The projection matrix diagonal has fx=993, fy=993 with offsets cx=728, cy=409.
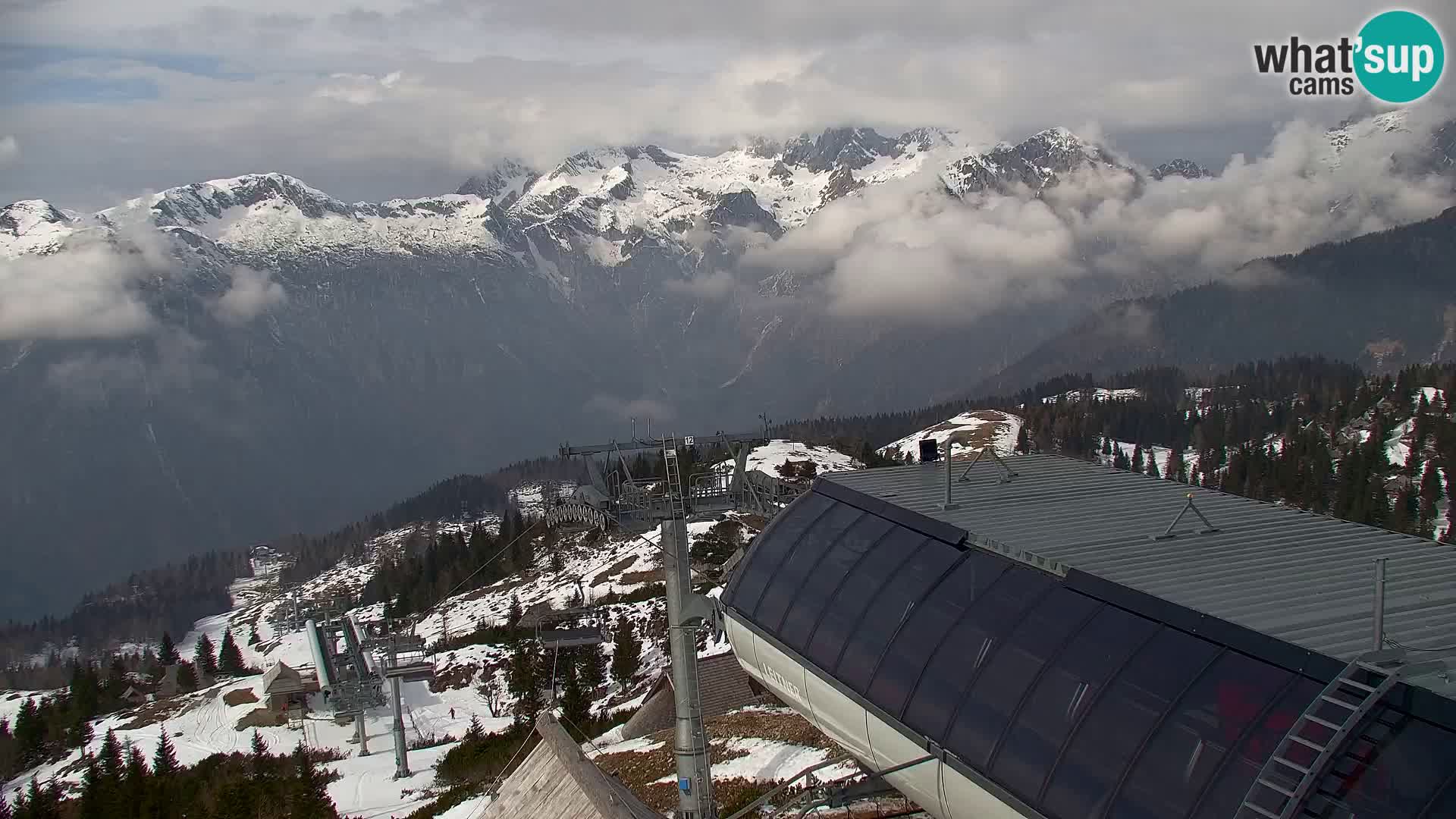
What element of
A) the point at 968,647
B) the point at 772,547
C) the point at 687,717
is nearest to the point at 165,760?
the point at 687,717

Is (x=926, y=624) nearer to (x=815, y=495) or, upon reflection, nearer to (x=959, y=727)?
(x=959, y=727)

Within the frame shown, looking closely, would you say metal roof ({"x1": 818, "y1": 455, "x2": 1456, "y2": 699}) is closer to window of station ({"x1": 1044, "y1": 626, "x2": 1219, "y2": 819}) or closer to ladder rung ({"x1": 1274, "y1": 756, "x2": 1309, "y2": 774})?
window of station ({"x1": 1044, "y1": 626, "x2": 1219, "y2": 819})

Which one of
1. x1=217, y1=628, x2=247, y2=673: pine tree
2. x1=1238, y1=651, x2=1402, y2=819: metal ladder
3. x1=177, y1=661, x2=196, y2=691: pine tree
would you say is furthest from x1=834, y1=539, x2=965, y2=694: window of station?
x1=217, y1=628, x2=247, y2=673: pine tree

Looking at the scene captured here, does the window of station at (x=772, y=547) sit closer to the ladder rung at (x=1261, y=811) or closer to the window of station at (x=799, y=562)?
the window of station at (x=799, y=562)

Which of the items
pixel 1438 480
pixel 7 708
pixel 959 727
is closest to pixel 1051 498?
pixel 959 727

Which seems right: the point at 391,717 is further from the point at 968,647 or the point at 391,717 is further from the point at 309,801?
the point at 968,647

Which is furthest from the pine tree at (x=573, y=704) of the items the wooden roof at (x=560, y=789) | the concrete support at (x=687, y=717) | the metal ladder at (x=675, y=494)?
A: the metal ladder at (x=675, y=494)
